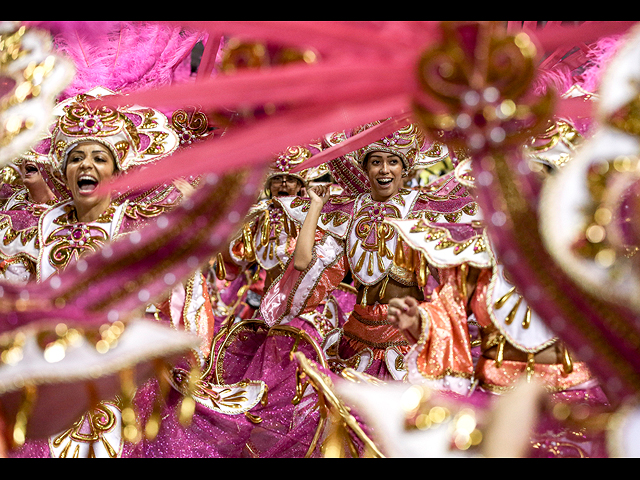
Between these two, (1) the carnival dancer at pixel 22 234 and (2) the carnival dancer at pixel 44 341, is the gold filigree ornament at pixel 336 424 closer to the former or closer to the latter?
(2) the carnival dancer at pixel 44 341

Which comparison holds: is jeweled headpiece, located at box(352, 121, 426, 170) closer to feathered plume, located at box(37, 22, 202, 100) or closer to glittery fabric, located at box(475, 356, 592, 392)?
feathered plume, located at box(37, 22, 202, 100)

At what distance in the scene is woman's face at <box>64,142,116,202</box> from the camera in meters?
2.43

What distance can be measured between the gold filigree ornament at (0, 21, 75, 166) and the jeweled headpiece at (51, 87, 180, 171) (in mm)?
772

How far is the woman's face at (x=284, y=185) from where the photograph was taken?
151 inches

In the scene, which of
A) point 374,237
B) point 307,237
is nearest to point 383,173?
point 374,237

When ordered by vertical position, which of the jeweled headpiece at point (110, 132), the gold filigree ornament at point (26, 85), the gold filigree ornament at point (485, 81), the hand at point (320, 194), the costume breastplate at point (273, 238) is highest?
the gold filigree ornament at point (485, 81)

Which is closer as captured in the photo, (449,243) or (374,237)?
(449,243)

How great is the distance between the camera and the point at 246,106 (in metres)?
1.46

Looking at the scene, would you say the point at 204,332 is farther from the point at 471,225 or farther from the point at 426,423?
the point at 426,423

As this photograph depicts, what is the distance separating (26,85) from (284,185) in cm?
227

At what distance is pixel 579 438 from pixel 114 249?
1.20 meters

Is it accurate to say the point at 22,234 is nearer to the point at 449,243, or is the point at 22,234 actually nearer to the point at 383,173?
the point at 383,173

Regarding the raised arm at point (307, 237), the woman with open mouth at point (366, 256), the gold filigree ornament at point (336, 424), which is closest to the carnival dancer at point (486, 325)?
the gold filigree ornament at point (336, 424)

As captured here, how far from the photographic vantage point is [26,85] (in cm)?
163
